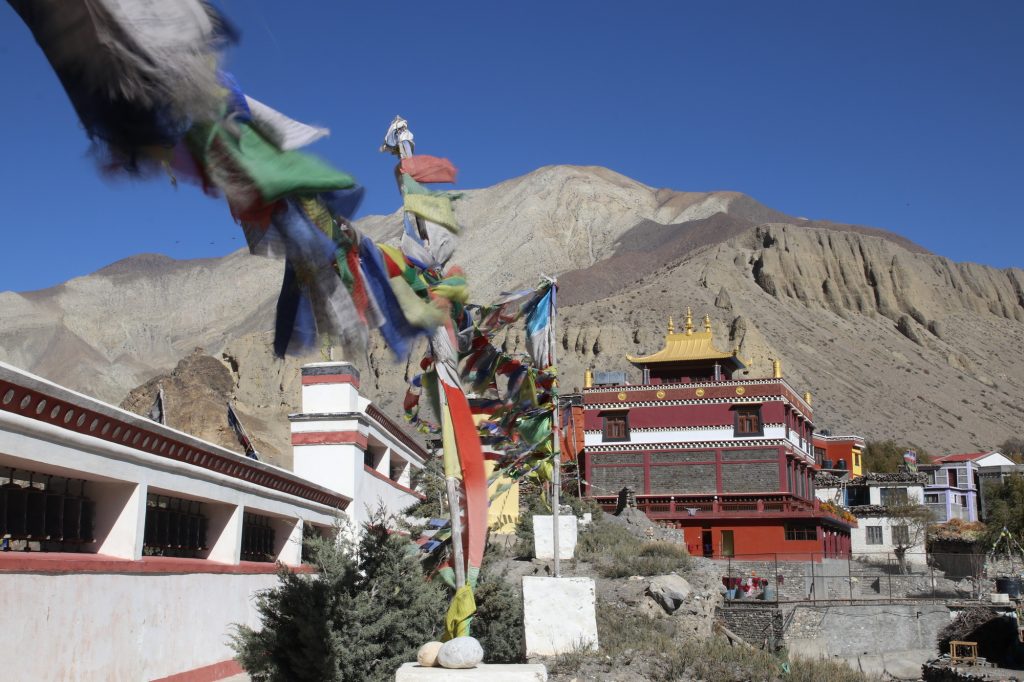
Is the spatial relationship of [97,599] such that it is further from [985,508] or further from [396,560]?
[985,508]

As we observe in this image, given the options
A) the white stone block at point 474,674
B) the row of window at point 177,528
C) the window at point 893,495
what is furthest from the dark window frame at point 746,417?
the white stone block at point 474,674

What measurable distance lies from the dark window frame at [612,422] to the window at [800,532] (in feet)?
27.9

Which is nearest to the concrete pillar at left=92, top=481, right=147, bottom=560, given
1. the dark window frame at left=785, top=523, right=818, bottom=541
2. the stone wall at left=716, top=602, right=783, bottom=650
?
the stone wall at left=716, top=602, right=783, bottom=650

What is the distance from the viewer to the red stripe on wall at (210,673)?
13.7 metres

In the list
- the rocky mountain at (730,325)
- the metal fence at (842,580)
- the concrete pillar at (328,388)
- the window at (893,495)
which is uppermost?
the rocky mountain at (730,325)

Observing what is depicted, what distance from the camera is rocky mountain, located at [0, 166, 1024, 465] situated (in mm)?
104562

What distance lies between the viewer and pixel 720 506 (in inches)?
1827

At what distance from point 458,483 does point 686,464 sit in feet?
126

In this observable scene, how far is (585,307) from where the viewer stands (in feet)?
382

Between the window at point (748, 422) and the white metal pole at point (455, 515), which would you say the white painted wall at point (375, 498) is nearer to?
the white metal pole at point (455, 515)

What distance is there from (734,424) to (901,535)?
16.6 meters

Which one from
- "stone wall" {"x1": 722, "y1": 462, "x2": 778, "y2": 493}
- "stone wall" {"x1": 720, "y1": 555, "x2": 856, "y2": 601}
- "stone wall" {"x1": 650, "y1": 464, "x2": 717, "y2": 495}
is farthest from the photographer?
"stone wall" {"x1": 650, "y1": 464, "x2": 717, "y2": 495}

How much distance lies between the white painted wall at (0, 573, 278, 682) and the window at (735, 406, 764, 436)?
3406cm

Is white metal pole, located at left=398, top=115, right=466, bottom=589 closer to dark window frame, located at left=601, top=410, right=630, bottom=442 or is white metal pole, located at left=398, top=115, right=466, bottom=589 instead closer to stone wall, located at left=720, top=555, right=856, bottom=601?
stone wall, located at left=720, top=555, right=856, bottom=601
